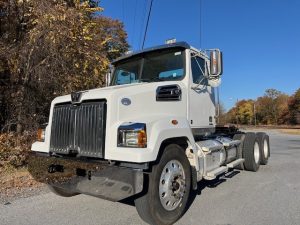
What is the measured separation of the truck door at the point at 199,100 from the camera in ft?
→ 20.7

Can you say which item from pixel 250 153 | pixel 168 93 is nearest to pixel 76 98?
pixel 168 93

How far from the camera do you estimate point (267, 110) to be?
9812cm

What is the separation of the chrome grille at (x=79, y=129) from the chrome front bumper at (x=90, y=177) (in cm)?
18

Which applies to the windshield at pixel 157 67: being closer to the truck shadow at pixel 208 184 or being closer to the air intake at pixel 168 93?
the air intake at pixel 168 93

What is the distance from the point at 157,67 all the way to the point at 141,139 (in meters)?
2.35

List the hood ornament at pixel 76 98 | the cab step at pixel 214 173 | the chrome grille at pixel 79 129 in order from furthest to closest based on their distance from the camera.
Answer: the cab step at pixel 214 173 < the hood ornament at pixel 76 98 < the chrome grille at pixel 79 129

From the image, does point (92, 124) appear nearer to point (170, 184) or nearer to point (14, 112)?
point (170, 184)

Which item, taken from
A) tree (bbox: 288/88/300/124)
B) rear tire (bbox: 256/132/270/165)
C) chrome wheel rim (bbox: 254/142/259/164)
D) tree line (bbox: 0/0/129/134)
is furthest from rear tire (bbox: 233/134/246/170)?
tree (bbox: 288/88/300/124)

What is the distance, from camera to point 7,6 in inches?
373

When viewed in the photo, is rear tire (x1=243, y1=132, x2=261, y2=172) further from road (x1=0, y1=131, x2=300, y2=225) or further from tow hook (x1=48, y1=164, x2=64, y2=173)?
tow hook (x1=48, y1=164, x2=64, y2=173)

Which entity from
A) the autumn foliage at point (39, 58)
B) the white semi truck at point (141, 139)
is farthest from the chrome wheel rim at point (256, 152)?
the autumn foliage at point (39, 58)

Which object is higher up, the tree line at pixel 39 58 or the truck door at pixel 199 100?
the tree line at pixel 39 58

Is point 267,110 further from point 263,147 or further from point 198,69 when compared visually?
point 198,69

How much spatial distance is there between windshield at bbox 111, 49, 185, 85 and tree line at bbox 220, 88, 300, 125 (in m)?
85.1
